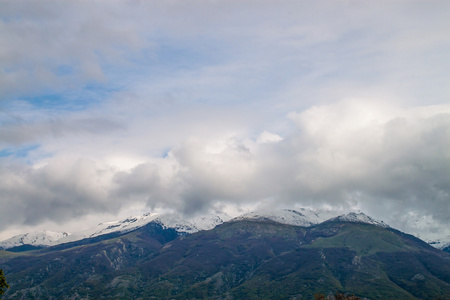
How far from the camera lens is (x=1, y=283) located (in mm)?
169125

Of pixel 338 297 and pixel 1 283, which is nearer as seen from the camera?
pixel 1 283

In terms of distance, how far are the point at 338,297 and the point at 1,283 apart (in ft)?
538

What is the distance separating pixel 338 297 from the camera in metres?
185

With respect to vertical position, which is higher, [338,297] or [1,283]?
[1,283]
